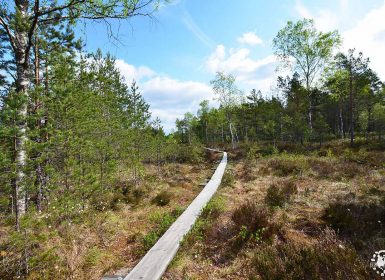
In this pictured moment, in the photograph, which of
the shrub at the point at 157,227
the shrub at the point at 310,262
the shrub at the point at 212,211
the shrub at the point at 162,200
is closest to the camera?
the shrub at the point at 310,262

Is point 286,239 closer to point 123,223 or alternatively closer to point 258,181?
point 123,223

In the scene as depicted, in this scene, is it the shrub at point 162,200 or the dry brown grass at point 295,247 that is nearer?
the dry brown grass at point 295,247

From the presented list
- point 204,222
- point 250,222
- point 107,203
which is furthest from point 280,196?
point 107,203

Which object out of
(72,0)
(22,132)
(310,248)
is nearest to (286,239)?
(310,248)

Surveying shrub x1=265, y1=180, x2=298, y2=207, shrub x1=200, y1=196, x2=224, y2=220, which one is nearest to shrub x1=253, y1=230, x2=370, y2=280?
shrub x1=200, y1=196, x2=224, y2=220

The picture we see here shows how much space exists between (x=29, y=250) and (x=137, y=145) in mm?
11123

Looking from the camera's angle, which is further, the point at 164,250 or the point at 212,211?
the point at 212,211

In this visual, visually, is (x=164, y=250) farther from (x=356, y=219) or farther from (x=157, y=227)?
(x=356, y=219)

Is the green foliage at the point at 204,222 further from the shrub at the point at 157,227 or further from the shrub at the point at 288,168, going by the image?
the shrub at the point at 288,168

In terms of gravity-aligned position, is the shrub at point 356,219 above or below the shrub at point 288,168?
below

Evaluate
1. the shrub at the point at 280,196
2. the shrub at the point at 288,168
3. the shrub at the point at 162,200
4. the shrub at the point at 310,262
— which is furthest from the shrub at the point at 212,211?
the shrub at the point at 288,168

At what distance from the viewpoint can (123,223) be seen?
816 cm

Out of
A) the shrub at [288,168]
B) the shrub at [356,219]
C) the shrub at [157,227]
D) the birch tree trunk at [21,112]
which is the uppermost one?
the birch tree trunk at [21,112]

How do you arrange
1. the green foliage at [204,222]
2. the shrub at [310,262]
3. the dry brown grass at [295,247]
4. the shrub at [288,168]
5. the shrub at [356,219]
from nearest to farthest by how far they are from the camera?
the shrub at [310,262] < the dry brown grass at [295,247] < the shrub at [356,219] < the green foliage at [204,222] < the shrub at [288,168]
